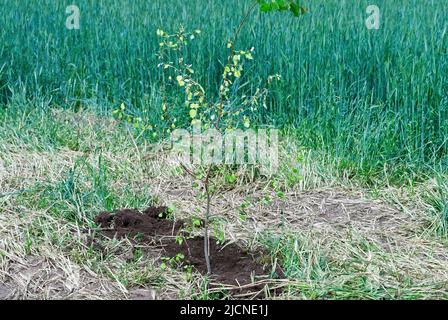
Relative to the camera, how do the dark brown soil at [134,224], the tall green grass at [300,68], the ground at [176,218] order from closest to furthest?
the ground at [176,218] < the dark brown soil at [134,224] < the tall green grass at [300,68]

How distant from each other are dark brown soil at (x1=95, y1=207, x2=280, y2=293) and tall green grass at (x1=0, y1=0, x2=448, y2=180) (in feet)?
3.66

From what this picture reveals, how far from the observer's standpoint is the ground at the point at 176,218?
9.45 ft

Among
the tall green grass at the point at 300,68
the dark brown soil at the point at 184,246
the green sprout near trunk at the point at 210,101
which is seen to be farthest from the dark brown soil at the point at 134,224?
the tall green grass at the point at 300,68

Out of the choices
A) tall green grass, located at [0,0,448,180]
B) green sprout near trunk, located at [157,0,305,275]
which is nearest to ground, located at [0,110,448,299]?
green sprout near trunk, located at [157,0,305,275]

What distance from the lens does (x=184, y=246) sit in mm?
3197

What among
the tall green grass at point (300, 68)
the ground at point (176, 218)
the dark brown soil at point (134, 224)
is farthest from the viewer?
the tall green grass at point (300, 68)

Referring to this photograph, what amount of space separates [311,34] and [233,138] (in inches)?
54.6

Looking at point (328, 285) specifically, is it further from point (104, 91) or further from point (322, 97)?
point (104, 91)

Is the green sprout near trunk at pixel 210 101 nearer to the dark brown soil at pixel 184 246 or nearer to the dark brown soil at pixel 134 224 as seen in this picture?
the dark brown soil at pixel 184 246

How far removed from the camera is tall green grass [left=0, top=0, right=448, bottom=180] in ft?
13.8

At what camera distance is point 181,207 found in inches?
141

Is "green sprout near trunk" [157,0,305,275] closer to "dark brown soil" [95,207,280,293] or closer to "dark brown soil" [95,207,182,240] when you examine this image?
"dark brown soil" [95,207,280,293]

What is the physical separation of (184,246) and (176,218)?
262mm

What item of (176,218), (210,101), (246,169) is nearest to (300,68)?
(246,169)
